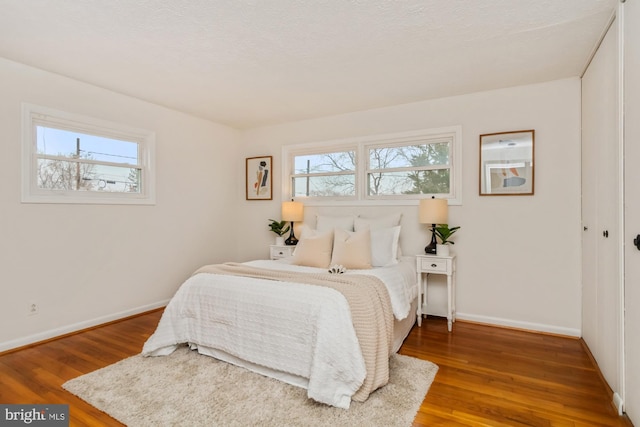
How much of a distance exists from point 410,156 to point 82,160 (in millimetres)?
3565

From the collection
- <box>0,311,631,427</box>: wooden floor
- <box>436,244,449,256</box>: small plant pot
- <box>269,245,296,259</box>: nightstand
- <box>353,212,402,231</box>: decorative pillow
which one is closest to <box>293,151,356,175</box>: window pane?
<box>353,212,402,231</box>: decorative pillow

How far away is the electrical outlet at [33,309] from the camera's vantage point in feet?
9.67

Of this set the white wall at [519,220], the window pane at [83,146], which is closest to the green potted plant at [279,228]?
the white wall at [519,220]

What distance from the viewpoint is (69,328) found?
10.5 feet

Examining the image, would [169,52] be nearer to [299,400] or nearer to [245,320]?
[245,320]

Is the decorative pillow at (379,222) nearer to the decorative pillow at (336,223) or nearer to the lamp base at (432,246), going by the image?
the decorative pillow at (336,223)

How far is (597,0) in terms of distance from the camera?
1997 mm

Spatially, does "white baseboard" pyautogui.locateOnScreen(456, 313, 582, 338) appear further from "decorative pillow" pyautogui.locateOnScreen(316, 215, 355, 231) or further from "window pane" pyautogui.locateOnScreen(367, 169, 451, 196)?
→ "decorative pillow" pyautogui.locateOnScreen(316, 215, 355, 231)

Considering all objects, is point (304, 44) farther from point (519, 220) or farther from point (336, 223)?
point (519, 220)

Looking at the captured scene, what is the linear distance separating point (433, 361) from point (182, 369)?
1.91 meters

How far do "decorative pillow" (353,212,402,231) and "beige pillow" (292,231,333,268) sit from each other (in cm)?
44

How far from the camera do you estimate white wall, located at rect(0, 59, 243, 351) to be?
2855 millimetres

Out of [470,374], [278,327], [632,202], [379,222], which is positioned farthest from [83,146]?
[632,202]

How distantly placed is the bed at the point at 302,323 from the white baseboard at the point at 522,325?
0.89 m
